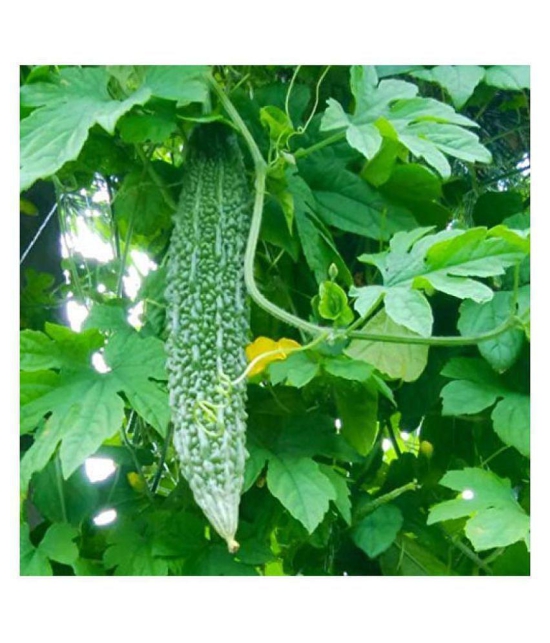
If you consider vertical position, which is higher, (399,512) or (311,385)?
(311,385)

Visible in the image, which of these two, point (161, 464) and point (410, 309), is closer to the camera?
point (410, 309)

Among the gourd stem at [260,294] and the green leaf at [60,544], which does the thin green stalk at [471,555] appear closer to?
the gourd stem at [260,294]

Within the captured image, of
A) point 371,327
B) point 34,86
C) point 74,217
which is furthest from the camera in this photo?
point 74,217

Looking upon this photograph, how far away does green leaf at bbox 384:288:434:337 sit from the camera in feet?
3.23

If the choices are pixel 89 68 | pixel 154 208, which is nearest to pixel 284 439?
pixel 154 208

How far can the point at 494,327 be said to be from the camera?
114cm

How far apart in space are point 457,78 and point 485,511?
1.77 ft

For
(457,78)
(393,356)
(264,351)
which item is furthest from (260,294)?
(457,78)

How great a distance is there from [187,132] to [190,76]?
79 millimetres

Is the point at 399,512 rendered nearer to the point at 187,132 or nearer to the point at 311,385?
the point at 311,385

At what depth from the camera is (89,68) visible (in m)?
1.10

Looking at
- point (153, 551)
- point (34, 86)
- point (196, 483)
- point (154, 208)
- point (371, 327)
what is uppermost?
point (34, 86)

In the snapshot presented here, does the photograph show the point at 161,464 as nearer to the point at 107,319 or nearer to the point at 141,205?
the point at 107,319

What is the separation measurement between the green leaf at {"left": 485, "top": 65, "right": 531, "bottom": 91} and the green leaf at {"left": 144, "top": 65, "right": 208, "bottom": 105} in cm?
38
